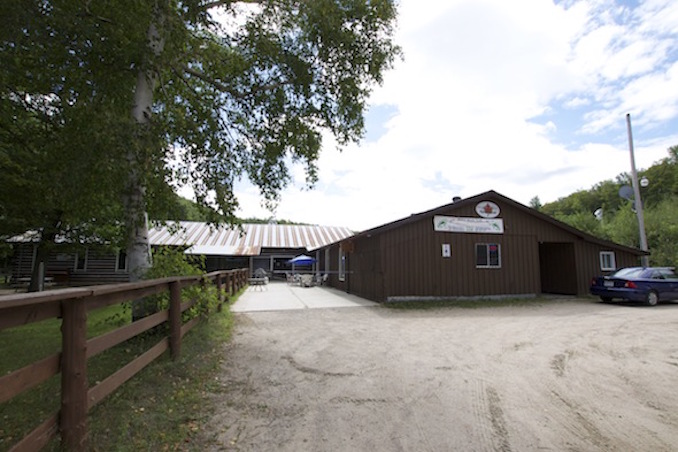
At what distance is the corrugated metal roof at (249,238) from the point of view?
25.9m

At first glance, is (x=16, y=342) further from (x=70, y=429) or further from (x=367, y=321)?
(x=367, y=321)

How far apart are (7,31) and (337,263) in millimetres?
17353

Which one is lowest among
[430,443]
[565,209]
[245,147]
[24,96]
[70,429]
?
[430,443]

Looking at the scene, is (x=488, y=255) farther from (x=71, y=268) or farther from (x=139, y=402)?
(x=71, y=268)

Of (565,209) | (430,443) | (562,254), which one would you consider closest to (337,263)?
(562,254)

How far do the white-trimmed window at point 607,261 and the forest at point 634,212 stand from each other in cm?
900

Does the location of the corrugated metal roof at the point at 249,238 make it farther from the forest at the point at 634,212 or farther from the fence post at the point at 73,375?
the fence post at the point at 73,375

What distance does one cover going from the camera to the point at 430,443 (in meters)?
3.12

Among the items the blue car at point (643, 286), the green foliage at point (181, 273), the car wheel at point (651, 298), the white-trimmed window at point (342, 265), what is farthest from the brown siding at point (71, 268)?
the car wheel at point (651, 298)

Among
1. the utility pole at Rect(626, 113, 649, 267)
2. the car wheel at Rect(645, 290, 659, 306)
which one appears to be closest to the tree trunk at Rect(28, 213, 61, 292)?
the car wheel at Rect(645, 290, 659, 306)

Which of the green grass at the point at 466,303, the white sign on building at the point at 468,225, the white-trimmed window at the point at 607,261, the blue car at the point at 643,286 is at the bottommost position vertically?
the green grass at the point at 466,303

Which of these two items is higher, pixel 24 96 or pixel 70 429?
pixel 24 96

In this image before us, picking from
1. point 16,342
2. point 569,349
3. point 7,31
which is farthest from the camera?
point 16,342

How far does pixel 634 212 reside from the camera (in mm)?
27406
